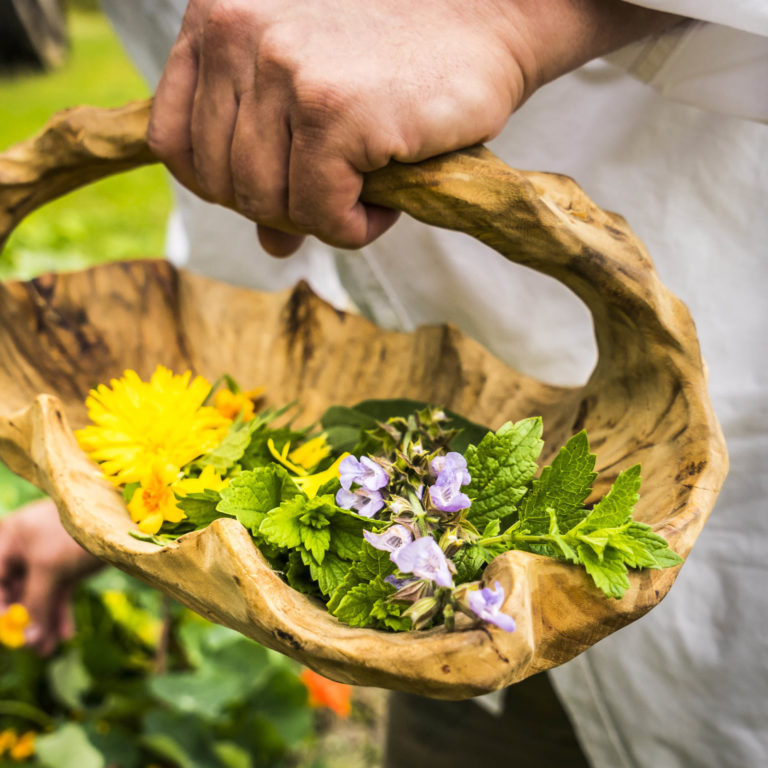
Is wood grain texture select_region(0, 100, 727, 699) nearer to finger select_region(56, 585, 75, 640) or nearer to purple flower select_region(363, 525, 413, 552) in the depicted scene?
purple flower select_region(363, 525, 413, 552)

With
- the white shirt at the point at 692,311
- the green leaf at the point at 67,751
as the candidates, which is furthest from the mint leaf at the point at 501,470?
the green leaf at the point at 67,751

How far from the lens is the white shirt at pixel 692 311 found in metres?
0.81

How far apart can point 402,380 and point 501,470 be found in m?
0.32

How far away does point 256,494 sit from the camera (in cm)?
52

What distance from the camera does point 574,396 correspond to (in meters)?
0.73

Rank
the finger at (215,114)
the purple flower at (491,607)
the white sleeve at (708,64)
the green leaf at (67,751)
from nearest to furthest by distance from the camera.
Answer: the purple flower at (491,607) < the finger at (215,114) < the white sleeve at (708,64) < the green leaf at (67,751)

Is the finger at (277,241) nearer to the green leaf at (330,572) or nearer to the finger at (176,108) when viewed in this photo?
the finger at (176,108)

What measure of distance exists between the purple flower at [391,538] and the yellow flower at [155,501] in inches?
7.3

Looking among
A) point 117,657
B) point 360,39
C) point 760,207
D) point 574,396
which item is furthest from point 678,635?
point 117,657

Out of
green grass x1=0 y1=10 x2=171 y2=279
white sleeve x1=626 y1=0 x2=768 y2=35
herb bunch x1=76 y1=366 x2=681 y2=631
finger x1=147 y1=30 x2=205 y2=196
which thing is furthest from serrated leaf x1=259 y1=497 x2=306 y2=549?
green grass x1=0 y1=10 x2=171 y2=279

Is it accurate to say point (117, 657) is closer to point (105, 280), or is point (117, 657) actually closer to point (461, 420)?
point (105, 280)

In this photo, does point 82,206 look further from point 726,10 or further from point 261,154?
point 726,10

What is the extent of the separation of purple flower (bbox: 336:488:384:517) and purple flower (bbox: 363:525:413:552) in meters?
0.03

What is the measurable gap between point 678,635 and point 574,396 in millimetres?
319
